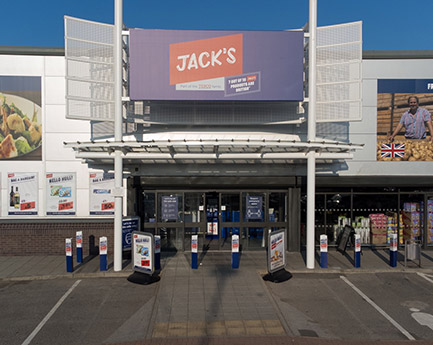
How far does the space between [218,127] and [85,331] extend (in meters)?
7.46

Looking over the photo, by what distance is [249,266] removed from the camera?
10.2 m

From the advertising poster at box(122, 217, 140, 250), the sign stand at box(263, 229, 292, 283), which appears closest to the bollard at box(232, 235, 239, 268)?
the sign stand at box(263, 229, 292, 283)

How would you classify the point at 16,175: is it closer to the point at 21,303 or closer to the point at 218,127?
the point at 21,303

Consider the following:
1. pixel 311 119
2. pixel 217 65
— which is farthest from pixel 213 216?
pixel 217 65

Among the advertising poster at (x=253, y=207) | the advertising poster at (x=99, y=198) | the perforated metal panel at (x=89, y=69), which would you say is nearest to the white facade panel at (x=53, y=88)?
the perforated metal panel at (x=89, y=69)

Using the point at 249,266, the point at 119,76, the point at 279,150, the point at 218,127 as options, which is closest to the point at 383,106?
the point at 279,150

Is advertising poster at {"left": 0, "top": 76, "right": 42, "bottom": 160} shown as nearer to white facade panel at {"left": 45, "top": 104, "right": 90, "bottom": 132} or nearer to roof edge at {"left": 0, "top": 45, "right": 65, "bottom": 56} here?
white facade panel at {"left": 45, "top": 104, "right": 90, "bottom": 132}

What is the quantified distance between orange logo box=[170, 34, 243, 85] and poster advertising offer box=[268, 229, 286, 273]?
5.05 metres

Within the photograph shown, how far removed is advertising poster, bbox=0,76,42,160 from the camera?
11.4 m

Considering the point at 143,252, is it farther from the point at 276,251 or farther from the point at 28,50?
the point at 28,50

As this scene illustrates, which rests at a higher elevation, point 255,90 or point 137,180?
point 255,90

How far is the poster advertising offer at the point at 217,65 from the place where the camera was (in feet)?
33.1

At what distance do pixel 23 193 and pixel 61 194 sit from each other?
131 centimetres

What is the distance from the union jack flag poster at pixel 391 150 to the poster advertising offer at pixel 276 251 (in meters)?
5.43
